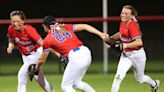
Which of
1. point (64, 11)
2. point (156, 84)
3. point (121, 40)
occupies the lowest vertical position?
point (64, 11)

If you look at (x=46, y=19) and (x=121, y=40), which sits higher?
(x=46, y=19)

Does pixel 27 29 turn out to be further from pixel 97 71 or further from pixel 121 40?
pixel 97 71

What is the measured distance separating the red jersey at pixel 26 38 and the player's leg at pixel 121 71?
1458 mm

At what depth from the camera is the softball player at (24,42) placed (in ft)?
30.8

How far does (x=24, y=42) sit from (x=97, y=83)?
140 inches

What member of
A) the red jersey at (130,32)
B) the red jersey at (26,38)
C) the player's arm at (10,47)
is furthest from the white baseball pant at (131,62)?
the player's arm at (10,47)

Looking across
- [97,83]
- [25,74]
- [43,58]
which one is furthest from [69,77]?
[97,83]

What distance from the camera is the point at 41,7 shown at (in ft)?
84.7

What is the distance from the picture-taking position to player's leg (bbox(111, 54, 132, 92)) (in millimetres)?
9523

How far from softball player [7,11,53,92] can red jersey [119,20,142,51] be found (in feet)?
4.82

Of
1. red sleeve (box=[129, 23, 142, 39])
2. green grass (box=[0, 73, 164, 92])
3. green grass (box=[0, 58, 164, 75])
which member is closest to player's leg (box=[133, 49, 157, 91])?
red sleeve (box=[129, 23, 142, 39])

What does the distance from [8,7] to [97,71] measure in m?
10.8

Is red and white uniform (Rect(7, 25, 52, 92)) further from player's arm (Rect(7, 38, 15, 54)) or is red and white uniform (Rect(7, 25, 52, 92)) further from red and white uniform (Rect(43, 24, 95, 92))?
red and white uniform (Rect(43, 24, 95, 92))

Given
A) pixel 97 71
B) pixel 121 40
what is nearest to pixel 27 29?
pixel 121 40
